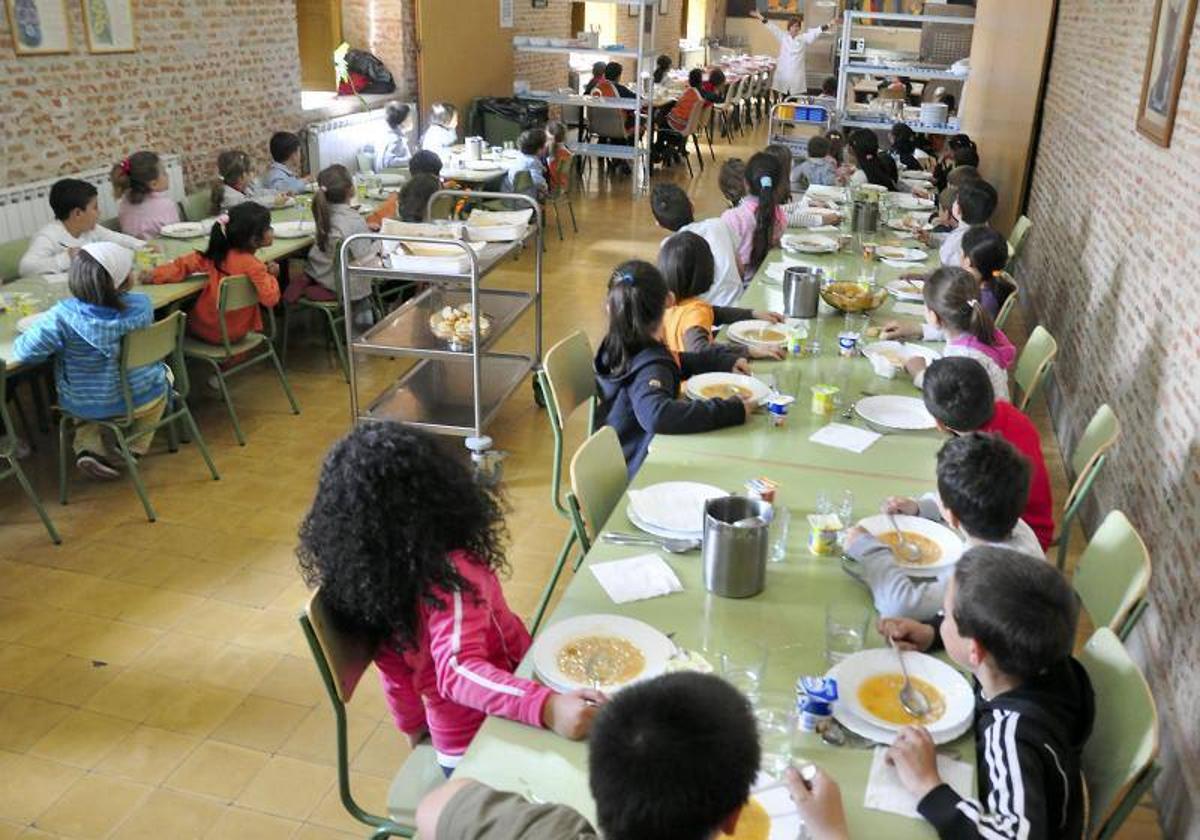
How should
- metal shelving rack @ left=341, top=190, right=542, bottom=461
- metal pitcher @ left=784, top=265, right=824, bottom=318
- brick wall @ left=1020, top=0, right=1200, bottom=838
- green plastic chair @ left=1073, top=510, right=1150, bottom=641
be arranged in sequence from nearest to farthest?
1. green plastic chair @ left=1073, top=510, right=1150, bottom=641
2. brick wall @ left=1020, top=0, right=1200, bottom=838
3. metal pitcher @ left=784, top=265, right=824, bottom=318
4. metal shelving rack @ left=341, top=190, right=542, bottom=461

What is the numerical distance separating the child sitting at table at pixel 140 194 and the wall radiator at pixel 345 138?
260cm

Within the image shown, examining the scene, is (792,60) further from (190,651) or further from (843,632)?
(843,632)

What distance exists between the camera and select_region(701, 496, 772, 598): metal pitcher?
7.05 feet

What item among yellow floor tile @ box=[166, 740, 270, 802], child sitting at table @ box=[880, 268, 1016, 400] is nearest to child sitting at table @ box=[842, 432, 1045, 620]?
child sitting at table @ box=[880, 268, 1016, 400]

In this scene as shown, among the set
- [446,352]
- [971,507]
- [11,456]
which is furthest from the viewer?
[446,352]

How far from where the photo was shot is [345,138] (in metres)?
8.72

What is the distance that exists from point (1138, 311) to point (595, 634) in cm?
303

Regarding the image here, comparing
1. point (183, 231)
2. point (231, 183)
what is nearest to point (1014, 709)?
point (183, 231)

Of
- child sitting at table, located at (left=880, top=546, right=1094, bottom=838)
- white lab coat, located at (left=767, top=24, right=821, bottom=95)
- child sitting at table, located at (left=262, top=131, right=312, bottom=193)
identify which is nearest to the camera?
child sitting at table, located at (left=880, top=546, right=1094, bottom=838)

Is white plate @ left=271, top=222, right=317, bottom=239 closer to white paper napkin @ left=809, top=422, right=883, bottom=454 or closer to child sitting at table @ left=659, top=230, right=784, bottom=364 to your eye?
child sitting at table @ left=659, top=230, right=784, bottom=364

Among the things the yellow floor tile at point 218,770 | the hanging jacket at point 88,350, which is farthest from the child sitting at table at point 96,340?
the yellow floor tile at point 218,770

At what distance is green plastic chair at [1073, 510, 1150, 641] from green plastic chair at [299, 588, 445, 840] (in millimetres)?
1510

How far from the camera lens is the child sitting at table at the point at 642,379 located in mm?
3049

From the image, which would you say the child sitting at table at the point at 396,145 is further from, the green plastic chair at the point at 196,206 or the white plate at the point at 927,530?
the white plate at the point at 927,530
